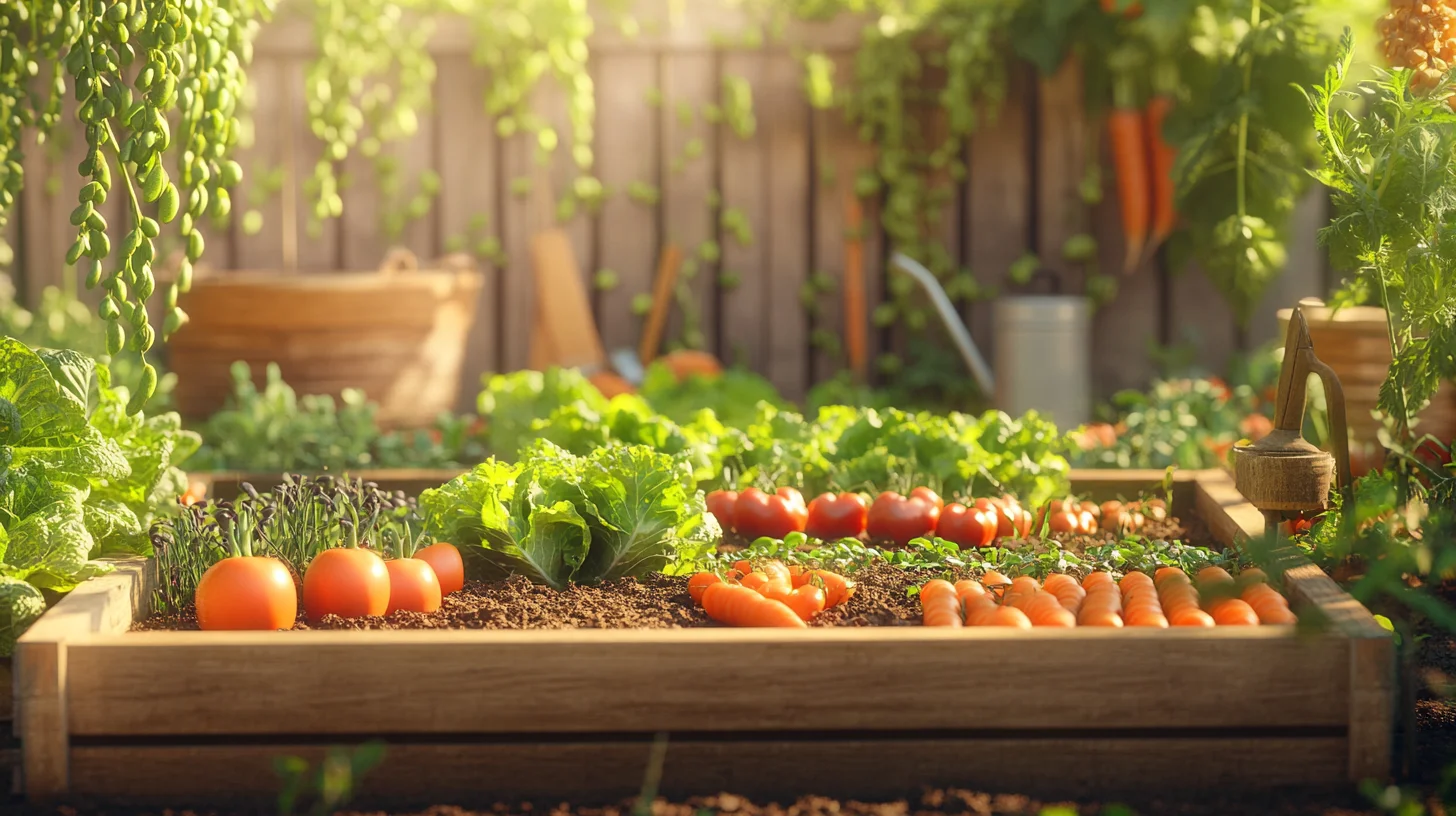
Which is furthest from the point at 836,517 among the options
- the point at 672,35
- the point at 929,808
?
the point at 672,35

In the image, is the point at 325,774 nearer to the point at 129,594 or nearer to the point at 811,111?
the point at 129,594

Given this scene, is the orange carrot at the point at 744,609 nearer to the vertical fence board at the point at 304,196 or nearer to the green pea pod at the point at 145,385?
the green pea pod at the point at 145,385

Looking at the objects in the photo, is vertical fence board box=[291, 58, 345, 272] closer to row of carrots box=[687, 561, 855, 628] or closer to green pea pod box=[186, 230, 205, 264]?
green pea pod box=[186, 230, 205, 264]

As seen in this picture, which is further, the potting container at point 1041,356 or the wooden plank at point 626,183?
the wooden plank at point 626,183

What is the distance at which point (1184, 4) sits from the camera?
494 centimetres

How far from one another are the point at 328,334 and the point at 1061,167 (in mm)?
2912

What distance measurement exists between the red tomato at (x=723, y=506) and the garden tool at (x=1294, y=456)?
1.06 meters

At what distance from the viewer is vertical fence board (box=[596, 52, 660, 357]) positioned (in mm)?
5949

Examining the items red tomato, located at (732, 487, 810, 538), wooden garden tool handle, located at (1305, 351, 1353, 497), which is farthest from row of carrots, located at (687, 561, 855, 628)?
wooden garden tool handle, located at (1305, 351, 1353, 497)

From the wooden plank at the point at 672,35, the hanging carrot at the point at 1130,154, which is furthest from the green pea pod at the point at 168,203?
the hanging carrot at the point at 1130,154

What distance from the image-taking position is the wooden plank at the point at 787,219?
5.95 m

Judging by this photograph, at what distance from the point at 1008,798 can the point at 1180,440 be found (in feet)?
8.10

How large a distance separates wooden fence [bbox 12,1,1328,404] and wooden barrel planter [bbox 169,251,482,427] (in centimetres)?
92

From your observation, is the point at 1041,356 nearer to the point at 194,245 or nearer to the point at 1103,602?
the point at 1103,602
